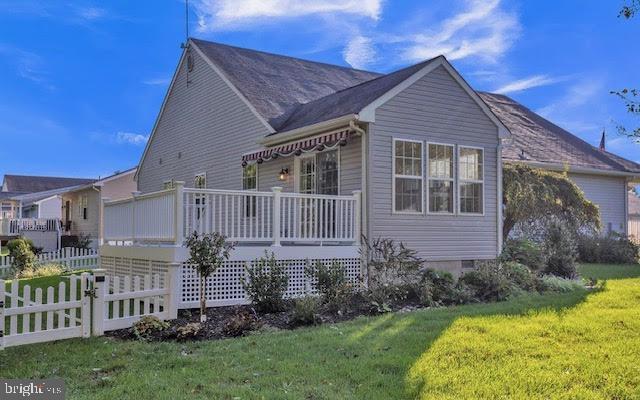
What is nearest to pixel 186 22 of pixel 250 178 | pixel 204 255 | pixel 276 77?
pixel 276 77

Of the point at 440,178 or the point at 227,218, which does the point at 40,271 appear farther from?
the point at 440,178

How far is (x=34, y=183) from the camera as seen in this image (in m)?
49.2

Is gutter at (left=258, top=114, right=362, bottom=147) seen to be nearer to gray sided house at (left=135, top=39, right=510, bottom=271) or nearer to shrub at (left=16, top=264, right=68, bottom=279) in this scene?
gray sided house at (left=135, top=39, right=510, bottom=271)

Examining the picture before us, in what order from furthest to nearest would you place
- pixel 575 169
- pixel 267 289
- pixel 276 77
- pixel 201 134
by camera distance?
pixel 575 169 → pixel 201 134 → pixel 276 77 → pixel 267 289

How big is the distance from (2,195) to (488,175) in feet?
128

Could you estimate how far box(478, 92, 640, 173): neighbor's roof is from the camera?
18.7 m

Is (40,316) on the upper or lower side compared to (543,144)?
lower

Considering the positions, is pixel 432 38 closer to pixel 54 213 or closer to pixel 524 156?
pixel 524 156

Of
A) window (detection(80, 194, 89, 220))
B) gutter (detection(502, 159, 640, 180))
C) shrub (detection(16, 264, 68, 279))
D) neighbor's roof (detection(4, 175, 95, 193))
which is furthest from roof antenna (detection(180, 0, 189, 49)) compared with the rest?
neighbor's roof (detection(4, 175, 95, 193))

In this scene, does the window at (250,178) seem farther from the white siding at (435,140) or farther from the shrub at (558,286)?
the shrub at (558,286)

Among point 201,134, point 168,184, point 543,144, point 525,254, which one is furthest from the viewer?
point 543,144

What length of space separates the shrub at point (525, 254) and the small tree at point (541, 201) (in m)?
2.95

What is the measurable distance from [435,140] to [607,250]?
9974 mm

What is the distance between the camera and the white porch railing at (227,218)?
8.70 meters
